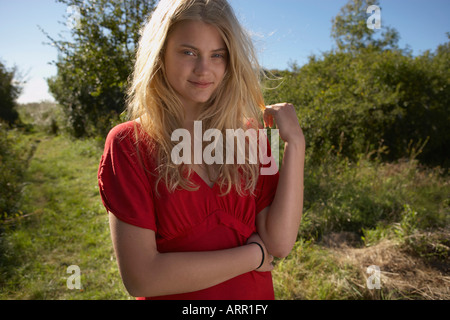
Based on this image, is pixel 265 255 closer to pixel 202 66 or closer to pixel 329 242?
pixel 202 66

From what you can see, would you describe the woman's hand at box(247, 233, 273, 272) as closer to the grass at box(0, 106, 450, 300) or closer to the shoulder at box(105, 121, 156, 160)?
the shoulder at box(105, 121, 156, 160)

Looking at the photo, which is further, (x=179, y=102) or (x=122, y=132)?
(x=179, y=102)

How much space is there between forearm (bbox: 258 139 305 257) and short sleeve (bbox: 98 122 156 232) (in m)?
0.51

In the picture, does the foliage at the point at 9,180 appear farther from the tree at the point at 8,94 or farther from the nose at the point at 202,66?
the tree at the point at 8,94

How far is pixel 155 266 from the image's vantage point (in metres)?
1.09

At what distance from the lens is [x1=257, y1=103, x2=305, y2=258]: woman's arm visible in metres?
1.34

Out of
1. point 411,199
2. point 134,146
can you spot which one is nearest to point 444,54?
point 411,199

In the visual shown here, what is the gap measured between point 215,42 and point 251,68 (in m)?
0.25

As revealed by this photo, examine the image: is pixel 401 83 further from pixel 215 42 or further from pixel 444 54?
pixel 215 42
